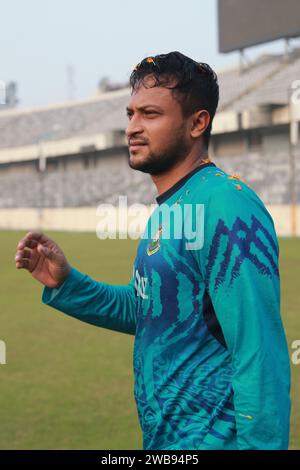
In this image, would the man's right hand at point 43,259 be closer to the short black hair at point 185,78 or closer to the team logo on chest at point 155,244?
the team logo on chest at point 155,244

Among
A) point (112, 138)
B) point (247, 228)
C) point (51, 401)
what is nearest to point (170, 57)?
point (247, 228)

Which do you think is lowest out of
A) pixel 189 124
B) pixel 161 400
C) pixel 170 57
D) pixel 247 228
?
pixel 161 400

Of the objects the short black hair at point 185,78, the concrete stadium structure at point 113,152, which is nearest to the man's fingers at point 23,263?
the short black hair at point 185,78

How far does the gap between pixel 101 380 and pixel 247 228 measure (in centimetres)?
458

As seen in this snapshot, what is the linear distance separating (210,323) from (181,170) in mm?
452

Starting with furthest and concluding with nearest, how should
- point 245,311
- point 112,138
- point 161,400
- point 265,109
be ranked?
point 112,138
point 265,109
point 161,400
point 245,311

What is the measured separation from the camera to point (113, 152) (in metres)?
38.3

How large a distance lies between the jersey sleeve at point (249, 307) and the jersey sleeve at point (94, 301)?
579mm

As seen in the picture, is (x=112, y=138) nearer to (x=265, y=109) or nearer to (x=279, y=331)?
(x=265, y=109)

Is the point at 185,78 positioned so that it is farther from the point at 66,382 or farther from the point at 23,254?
the point at 66,382

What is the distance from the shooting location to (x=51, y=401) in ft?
17.9

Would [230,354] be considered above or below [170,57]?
below

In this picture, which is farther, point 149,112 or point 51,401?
point 51,401

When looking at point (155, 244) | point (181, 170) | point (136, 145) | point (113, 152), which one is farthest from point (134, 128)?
point (113, 152)
